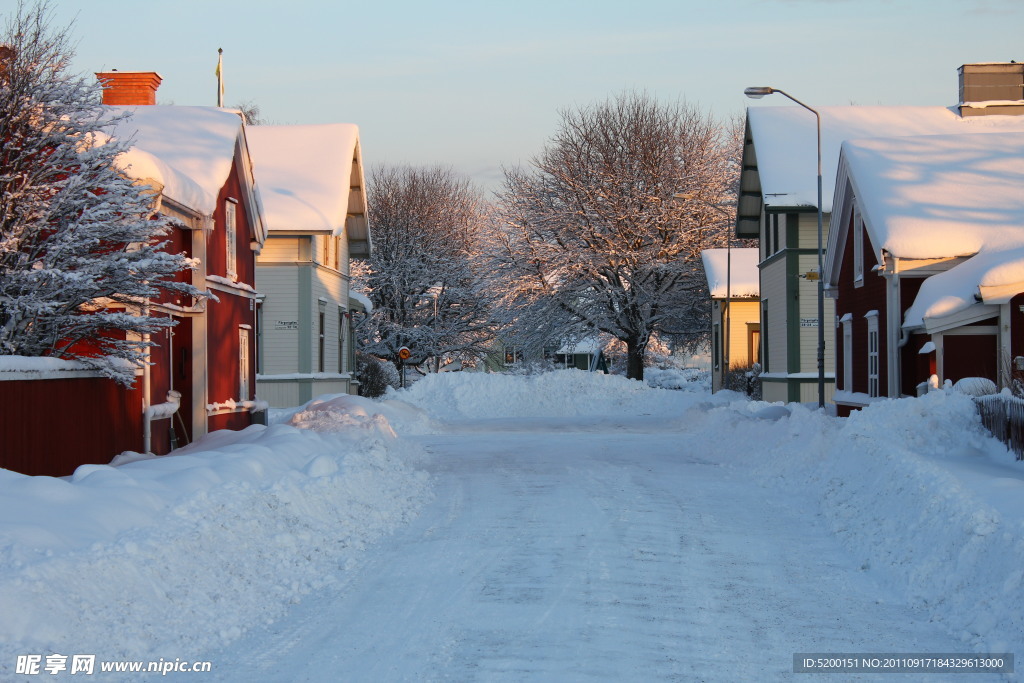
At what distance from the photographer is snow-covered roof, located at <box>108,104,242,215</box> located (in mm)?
17828

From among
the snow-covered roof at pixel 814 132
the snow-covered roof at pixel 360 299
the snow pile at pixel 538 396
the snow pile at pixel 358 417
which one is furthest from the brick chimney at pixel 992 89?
the snow-covered roof at pixel 360 299

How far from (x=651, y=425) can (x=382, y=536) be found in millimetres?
20728

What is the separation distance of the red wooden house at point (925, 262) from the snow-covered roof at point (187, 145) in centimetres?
1292

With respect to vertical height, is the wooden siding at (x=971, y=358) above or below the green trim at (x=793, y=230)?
below

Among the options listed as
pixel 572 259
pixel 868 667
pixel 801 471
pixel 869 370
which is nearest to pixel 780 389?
pixel 869 370

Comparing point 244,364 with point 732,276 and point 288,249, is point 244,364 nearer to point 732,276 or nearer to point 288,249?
point 288,249

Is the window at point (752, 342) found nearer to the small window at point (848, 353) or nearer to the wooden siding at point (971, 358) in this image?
the small window at point (848, 353)

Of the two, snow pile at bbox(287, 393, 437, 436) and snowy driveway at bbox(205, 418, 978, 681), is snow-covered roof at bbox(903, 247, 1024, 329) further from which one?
snow pile at bbox(287, 393, 437, 436)

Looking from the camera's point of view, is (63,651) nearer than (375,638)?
Yes

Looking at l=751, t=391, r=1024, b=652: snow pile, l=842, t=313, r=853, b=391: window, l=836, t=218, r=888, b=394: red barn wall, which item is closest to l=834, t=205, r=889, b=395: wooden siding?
l=836, t=218, r=888, b=394: red barn wall

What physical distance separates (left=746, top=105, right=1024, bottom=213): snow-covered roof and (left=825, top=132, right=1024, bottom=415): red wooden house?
5.67m

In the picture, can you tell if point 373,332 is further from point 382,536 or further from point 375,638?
point 375,638

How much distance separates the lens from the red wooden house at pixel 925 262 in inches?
762

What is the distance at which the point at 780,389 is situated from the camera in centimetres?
3481
